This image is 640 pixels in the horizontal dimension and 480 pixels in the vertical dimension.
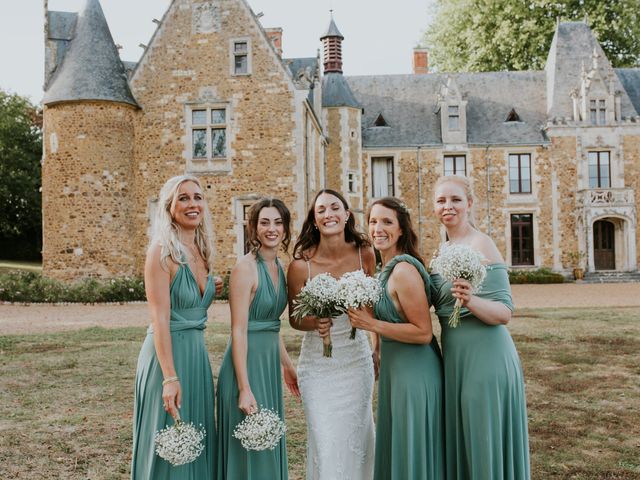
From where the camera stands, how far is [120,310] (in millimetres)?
15094

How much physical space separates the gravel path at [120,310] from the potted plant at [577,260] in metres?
4.35

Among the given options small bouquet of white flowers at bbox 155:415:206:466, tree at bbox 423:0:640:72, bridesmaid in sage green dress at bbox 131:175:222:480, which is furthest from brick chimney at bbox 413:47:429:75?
small bouquet of white flowers at bbox 155:415:206:466

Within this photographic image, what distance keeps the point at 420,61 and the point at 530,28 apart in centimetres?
529

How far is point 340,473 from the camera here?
3.55 m

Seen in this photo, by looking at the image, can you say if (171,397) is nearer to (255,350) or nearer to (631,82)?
(255,350)

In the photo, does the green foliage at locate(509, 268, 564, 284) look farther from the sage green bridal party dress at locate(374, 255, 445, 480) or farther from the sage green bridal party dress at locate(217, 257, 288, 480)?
the sage green bridal party dress at locate(217, 257, 288, 480)

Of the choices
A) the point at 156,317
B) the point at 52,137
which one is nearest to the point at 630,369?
the point at 156,317

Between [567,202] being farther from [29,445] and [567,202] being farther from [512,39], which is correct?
[29,445]

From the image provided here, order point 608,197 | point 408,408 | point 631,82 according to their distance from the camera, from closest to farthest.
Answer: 1. point 408,408
2. point 608,197
3. point 631,82

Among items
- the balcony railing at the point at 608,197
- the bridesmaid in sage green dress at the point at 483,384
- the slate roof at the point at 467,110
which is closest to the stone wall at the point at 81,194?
the slate roof at the point at 467,110

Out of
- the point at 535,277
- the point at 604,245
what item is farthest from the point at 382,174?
the point at 604,245

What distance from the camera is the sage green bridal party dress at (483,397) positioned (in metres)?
3.17

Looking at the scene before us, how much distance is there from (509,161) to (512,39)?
8.07 metres

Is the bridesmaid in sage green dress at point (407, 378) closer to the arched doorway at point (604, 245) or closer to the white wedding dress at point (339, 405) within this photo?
the white wedding dress at point (339, 405)
